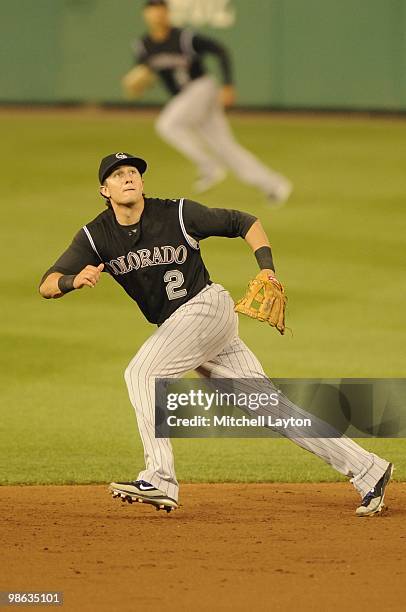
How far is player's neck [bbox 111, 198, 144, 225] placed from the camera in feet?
21.9

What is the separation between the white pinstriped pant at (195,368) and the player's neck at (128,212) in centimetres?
49

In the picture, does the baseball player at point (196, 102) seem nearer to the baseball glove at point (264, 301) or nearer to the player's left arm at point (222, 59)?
the player's left arm at point (222, 59)

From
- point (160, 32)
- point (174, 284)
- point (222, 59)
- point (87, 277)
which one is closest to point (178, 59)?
point (160, 32)

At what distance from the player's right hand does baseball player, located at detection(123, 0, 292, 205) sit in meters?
9.99

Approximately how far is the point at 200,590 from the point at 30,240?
948 cm

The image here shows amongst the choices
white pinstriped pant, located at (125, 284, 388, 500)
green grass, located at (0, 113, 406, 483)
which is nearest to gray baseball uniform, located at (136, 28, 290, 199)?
green grass, located at (0, 113, 406, 483)

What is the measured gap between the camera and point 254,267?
13.4 metres

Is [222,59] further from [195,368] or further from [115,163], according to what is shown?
[195,368]

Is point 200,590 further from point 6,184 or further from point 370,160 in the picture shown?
point 370,160

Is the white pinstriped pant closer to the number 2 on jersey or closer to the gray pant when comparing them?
the number 2 on jersey

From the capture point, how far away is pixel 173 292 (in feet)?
21.9

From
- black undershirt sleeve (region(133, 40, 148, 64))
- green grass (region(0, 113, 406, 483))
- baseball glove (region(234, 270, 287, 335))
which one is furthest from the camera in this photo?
black undershirt sleeve (region(133, 40, 148, 64))

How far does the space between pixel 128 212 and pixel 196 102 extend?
10.5 m

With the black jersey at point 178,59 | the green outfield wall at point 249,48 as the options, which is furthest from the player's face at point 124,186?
the green outfield wall at point 249,48
